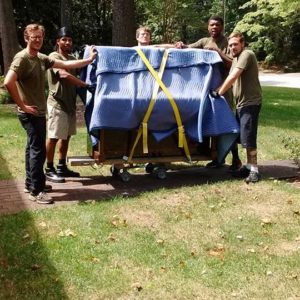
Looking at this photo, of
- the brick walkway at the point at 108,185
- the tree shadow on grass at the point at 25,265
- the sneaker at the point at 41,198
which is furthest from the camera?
the brick walkway at the point at 108,185

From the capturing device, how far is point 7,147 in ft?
29.4

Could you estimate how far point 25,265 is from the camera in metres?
4.32

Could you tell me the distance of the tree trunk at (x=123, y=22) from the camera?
11.3m

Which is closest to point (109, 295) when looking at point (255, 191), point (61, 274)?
point (61, 274)

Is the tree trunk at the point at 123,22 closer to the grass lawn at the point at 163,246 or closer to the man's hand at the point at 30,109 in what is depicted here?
the grass lawn at the point at 163,246

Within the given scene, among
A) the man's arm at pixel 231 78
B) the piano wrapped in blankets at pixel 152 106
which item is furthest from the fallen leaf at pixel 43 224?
the man's arm at pixel 231 78

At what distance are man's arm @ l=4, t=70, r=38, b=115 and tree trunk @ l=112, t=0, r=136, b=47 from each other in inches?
243

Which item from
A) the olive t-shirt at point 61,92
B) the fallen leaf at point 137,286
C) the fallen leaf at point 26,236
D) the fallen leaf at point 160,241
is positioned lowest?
the fallen leaf at point 26,236

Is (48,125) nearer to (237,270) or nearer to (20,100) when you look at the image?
(20,100)

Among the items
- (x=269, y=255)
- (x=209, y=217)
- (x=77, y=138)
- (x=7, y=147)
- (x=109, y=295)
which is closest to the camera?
(x=109, y=295)

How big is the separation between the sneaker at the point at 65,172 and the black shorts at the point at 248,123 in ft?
7.37

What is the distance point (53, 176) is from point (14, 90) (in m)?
1.77

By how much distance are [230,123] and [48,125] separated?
227 centimetres

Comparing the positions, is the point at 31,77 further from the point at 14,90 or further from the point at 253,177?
the point at 253,177
